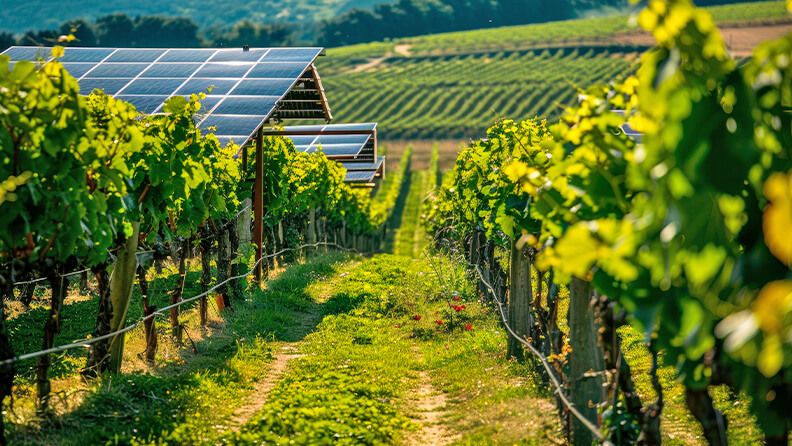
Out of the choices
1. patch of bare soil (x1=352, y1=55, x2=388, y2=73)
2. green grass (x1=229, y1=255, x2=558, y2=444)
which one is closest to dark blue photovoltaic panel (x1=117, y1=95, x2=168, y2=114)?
green grass (x1=229, y1=255, x2=558, y2=444)

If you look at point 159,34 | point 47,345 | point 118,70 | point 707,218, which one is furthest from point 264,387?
point 159,34

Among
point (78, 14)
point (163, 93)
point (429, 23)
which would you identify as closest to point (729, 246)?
point (163, 93)

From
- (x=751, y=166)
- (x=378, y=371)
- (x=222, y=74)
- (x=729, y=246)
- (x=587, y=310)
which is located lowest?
(x=378, y=371)

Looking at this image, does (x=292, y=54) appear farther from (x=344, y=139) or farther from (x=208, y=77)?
(x=344, y=139)

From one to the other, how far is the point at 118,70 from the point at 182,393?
11169 millimetres

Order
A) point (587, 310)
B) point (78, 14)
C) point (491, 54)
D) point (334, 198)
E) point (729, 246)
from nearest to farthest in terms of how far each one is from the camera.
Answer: point (729, 246)
point (587, 310)
point (334, 198)
point (491, 54)
point (78, 14)

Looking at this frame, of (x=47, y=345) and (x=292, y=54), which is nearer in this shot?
(x=47, y=345)

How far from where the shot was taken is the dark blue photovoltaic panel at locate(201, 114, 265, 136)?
47.7 feet

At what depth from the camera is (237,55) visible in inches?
756

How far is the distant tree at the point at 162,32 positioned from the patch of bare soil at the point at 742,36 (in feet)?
178

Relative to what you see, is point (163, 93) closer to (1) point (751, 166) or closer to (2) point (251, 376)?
(2) point (251, 376)

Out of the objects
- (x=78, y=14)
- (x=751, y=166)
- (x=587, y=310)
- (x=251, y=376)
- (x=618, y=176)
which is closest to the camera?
(x=751, y=166)

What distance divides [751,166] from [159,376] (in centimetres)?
679

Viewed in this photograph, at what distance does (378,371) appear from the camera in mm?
9938
